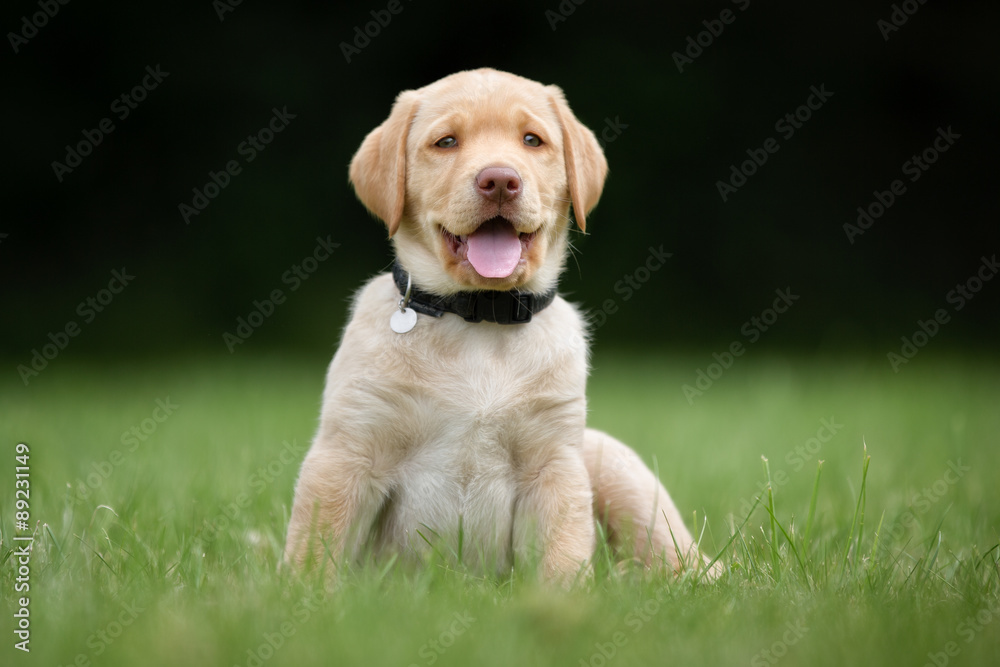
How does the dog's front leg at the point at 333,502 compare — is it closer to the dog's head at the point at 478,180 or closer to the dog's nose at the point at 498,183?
the dog's head at the point at 478,180

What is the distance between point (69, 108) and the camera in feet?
33.3

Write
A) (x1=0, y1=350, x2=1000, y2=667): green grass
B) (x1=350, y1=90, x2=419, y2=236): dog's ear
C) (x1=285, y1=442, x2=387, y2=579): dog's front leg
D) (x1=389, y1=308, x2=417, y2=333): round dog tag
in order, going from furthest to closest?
1. (x1=350, y1=90, x2=419, y2=236): dog's ear
2. (x1=389, y1=308, x2=417, y2=333): round dog tag
3. (x1=285, y1=442, x2=387, y2=579): dog's front leg
4. (x1=0, y1=350, x2=1000, y2=667): green grass

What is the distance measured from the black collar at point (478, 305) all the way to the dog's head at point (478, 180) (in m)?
0.03

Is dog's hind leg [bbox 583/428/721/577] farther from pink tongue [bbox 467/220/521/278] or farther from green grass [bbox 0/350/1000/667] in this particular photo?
pink tongue [bbox 467/220/521/278]

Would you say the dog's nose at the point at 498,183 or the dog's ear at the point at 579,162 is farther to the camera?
the dog's ear at the point at 579,162

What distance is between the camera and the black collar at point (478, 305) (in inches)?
121

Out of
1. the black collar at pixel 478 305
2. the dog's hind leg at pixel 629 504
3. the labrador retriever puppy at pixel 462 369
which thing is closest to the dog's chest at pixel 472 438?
the labrador retriever puppy at pixel 462 369

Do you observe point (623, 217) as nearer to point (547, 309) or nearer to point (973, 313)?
point (973, 313)

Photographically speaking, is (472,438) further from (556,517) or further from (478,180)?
(478,180)

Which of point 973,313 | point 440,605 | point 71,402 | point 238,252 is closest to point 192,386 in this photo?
point 71,402

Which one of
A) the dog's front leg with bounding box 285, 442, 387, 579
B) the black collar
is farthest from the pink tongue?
the dog's front leg with bounding box 285, 442, 387, 579

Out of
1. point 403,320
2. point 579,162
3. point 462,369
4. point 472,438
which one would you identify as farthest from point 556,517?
point 579,162

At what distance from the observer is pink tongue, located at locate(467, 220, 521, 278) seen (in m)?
2.98

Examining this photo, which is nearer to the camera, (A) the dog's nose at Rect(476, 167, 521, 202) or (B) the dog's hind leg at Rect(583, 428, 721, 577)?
(A) the dog's nose at Rect(476, 167, 521, 202)
